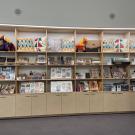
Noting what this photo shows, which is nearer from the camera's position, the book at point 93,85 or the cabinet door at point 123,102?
the cabinet door at point 123,102

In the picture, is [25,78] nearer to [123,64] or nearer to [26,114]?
[26,114]

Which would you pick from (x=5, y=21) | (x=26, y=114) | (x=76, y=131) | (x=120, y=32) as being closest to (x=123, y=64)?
(x=120, y=32)

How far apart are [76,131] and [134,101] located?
2217 millimetres

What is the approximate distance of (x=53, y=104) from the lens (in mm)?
4777

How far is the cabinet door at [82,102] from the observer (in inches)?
192

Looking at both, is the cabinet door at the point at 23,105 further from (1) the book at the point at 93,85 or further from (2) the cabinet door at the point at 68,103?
(1) the book at the point at 93,85

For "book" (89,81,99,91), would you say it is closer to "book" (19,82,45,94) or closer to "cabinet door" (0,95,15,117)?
"book" (19,82,45,94)

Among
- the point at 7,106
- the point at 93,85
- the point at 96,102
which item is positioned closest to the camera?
the point at 7,106

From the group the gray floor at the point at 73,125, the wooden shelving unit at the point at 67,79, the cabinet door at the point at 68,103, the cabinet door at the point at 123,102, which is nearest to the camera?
the gray floor at the point at 73,125

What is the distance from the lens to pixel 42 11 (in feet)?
16.5

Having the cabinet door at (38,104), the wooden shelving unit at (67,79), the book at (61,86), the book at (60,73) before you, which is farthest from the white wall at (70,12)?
the cabinet door at (38,104)

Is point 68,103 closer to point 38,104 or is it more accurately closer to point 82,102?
point 82,102

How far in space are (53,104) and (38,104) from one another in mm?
379

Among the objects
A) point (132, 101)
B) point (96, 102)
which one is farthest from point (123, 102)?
point (96, 102)
